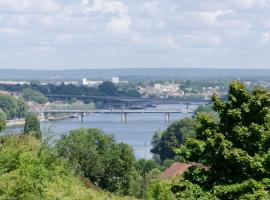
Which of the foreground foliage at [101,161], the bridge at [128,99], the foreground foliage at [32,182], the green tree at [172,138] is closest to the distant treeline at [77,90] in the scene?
the bridge at [128,99]

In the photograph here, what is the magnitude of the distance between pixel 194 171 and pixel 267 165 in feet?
3.63

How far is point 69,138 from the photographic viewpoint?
29875 mm

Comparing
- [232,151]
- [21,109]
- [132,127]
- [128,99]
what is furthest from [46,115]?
[232,151]

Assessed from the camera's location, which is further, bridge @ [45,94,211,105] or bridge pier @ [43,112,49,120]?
bridge @ [45,94,211,105]

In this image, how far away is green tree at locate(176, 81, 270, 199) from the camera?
10.8m

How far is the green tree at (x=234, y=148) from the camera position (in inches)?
425

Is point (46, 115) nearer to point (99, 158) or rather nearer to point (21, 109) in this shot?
point (21, 109)

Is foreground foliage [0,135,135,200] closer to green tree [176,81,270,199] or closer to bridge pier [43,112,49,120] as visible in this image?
green tree [176,81,270,199]

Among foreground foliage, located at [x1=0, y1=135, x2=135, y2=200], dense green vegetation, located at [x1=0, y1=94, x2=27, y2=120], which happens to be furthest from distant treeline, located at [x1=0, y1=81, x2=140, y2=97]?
foreground foliage, located at [x1=0, y1=135, x2=135, y2=200]

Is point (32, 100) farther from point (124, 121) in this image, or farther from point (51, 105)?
point (124, 121)

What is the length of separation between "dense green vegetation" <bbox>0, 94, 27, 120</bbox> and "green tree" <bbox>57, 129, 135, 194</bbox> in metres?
82.6

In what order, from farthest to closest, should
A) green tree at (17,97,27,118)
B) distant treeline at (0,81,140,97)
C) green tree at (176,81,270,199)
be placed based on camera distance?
distant treeline at (0,81,140,97) → green tree at (17,97,27,118) → green tree at (176,81,270,199)

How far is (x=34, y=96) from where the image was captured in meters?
144

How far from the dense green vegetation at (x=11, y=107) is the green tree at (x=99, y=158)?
8262cm
